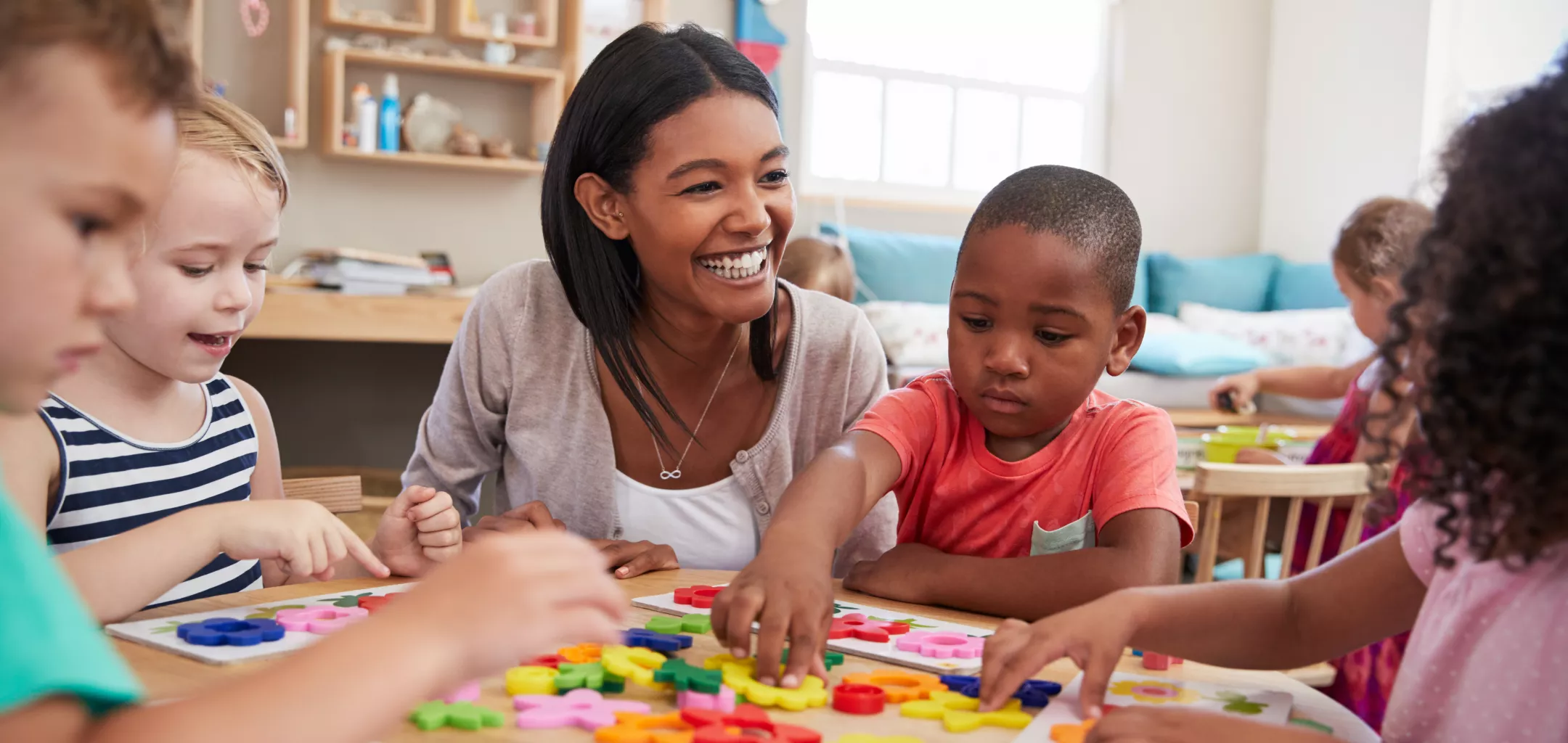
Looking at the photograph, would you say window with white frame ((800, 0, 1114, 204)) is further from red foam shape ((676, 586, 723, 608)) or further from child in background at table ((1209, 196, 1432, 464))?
red foam shape ((676, 586, 723, 608))

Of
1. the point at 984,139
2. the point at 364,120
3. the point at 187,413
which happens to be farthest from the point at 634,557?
the point at 984,139

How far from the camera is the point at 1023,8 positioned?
6.06 metres

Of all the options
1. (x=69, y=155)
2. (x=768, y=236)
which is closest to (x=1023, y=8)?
(x=768, y=236)

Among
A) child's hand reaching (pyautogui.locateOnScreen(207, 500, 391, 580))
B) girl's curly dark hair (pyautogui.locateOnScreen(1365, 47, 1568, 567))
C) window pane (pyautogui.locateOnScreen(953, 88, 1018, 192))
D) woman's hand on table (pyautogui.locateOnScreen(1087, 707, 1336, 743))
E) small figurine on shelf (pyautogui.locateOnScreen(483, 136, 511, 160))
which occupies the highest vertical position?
window pane (pyautogui.locateOnScreen(953, 88, 1018, 192))

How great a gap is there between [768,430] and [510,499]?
394mm

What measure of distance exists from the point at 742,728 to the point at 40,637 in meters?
0.43

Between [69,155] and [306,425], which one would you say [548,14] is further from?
[69,155]

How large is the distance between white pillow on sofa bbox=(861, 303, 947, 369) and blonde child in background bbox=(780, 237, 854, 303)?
127 cm

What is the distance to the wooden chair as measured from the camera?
6.40 feet

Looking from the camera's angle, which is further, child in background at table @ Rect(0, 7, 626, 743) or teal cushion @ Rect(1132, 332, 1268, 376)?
teal cushion @ Rect(1132, 332, 1268, 376)

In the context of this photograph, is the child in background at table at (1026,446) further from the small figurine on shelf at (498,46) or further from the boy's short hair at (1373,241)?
the small figurine on shelf at (498,46)

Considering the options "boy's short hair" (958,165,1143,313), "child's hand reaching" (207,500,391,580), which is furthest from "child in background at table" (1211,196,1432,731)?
"child's hand reaching" (207,500,391,580)

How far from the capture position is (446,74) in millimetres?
4312

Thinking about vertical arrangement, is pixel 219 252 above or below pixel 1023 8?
below
